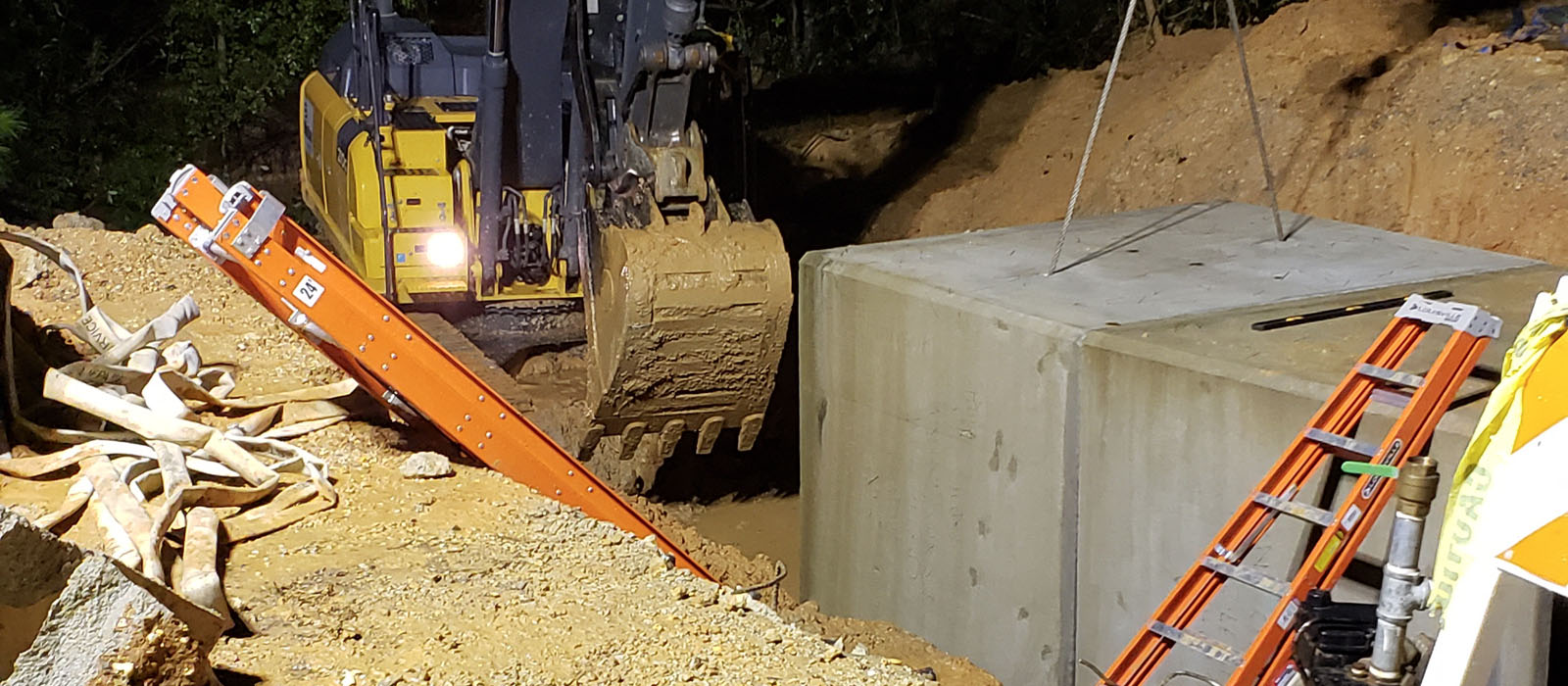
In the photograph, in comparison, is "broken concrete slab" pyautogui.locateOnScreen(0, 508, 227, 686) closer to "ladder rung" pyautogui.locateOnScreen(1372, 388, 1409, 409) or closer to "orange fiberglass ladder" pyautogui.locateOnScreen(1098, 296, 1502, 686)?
"orange fiberglass ladder" pyautogui.locateOnScreen(1098, 296, 1502, 686)

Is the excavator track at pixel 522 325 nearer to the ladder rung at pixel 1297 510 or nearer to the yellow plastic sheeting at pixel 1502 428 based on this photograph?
the ladder rung at pixel 1297 510

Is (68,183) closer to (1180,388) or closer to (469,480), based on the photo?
(469,480)

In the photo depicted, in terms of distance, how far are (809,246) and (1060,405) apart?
739 centimetres

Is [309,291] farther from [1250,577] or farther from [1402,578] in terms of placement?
[1402,578]

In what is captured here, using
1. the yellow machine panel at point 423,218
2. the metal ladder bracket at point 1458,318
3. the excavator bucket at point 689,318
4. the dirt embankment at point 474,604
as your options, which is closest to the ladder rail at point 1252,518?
the metal ladder bracket at point 1458,318

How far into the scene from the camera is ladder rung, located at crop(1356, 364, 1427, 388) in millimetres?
3705

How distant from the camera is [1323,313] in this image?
182 inches

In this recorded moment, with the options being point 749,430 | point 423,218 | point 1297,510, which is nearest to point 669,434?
point 749,430

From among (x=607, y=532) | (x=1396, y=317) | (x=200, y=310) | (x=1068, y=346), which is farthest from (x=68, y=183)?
(x=1396, y=317)

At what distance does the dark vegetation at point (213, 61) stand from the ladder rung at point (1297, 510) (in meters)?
10.9

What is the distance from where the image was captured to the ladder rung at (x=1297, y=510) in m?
3.62

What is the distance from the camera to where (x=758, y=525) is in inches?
332

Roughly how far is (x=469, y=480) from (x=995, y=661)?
2.04m

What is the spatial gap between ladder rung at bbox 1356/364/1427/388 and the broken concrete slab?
294 centimetres
